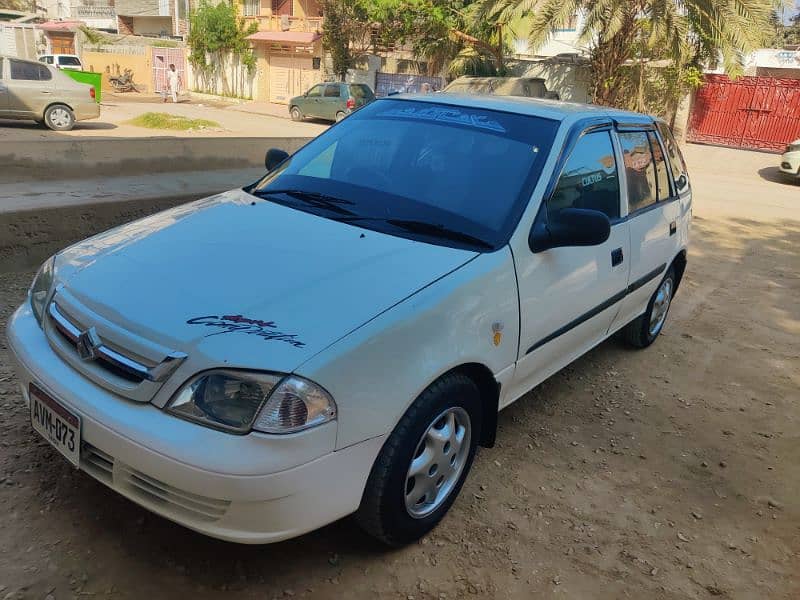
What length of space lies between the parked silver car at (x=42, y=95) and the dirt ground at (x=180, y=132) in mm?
351

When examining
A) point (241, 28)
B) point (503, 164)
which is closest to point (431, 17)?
point (241, 28)

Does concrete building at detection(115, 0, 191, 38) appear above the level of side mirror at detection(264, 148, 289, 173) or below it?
above

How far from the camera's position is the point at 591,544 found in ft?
8.96

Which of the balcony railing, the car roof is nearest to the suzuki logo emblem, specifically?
the car roof

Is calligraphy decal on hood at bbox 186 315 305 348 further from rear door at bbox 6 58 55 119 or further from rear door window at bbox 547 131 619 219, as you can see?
rear door at bbox 6 58 55 119

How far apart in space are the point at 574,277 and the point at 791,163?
13.8m

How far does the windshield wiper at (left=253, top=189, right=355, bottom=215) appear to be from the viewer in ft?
9.93

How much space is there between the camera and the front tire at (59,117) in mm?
15125

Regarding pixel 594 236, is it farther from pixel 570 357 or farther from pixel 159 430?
pixel 159 430

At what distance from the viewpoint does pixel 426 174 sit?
10.2ft

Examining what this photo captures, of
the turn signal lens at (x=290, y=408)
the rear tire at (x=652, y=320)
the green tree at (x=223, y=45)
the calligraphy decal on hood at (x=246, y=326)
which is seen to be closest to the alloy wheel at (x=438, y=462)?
the turn signal lens at (x=290, y=408)

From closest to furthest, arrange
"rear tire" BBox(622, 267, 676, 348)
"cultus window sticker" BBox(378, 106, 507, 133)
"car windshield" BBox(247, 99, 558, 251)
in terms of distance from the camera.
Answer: "car windshield" BBox(247, 99, 558, 251)
"cultus window sticker" BBox(378, 106, 507, 133)
"rear tire" BBox(622, 267, 676, 348)

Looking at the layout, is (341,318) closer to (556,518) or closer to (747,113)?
(556,518)

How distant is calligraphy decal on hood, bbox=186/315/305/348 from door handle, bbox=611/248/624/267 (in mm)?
2141
